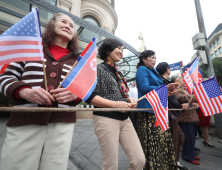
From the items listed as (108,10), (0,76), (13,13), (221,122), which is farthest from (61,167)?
(108,10)

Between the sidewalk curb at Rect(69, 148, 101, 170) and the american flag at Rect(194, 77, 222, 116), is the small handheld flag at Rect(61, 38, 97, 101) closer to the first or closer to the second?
the sidewalk curb at Rect(69, 148, 101, 170)

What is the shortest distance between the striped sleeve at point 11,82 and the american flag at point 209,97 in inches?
111

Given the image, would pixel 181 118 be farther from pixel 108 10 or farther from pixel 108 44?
pixel 108 10

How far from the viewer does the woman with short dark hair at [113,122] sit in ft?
4.35

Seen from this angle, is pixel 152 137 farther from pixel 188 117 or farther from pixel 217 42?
pixel 217 42

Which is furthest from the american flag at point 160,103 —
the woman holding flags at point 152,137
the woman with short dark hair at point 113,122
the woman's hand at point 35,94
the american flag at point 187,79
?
the woman's hand at point 35,94

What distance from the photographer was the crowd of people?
86cm

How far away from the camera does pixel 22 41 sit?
2.80 feet

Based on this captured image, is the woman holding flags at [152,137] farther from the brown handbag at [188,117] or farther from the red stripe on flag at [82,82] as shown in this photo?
the red stripe on flag at [82,82]

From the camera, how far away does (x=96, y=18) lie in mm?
12672

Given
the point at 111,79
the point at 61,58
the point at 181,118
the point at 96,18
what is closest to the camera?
the point at 61,58

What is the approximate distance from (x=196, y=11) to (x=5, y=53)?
7338 mm

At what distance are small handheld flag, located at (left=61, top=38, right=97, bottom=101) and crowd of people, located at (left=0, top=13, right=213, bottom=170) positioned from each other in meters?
0.09

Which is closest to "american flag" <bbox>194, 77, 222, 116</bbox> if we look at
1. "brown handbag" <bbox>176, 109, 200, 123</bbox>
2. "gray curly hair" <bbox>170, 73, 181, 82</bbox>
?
"brown handbag" <bbox>176, 109, 200, 123</bbox>
